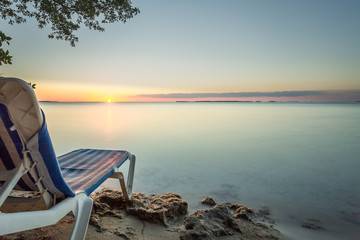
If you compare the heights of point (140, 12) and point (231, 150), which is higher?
point (140, 12)

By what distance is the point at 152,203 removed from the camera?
3.40 meters

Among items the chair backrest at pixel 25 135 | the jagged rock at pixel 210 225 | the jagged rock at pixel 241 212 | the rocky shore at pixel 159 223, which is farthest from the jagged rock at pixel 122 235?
the jagged rock at pixel 241 212

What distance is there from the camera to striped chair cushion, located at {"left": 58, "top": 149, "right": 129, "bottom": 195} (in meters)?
2.13

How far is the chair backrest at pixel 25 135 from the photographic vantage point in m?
1.21

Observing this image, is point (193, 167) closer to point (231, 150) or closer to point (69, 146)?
point (231, 150)

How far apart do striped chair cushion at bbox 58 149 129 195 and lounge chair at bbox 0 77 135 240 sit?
0.04m

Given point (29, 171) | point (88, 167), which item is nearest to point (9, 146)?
point (29, 171)

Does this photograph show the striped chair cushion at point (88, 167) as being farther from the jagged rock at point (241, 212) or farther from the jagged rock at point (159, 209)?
the jagged rock at point (241, 212)

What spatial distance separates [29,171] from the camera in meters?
1.40

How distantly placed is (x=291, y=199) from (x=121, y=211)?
2.91 metres

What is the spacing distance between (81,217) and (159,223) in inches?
50.3

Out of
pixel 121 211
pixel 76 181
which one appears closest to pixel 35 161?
pixel 76 181

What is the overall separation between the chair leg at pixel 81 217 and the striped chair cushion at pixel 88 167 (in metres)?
0.12

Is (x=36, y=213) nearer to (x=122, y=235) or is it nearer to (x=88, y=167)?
(x=122, y=235)
